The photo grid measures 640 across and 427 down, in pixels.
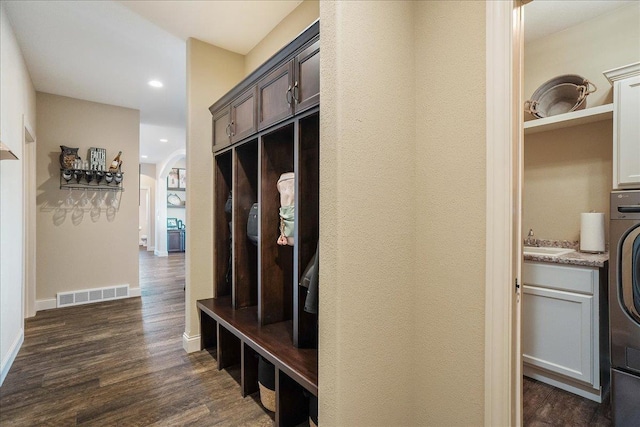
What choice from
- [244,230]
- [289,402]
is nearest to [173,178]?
[244,230]

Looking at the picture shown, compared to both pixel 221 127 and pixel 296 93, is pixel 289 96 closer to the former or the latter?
pixel 296 93

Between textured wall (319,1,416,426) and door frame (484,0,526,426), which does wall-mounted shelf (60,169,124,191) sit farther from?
door frame (484,0,526,426)

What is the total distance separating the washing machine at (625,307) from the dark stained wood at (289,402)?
5.94 feet

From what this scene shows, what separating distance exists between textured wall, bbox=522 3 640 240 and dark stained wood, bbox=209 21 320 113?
2.17 meters

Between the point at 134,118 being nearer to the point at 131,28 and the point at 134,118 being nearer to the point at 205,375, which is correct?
the point at 131,28

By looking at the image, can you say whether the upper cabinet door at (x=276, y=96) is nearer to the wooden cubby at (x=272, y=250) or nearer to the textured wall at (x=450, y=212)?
the wooden cubby at (x=272, y=250)

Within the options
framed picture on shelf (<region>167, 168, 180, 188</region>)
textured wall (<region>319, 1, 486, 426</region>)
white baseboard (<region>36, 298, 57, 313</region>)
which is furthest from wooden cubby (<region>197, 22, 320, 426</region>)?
framed picture on shelf (<region>167, 168, 180, 188</region>)

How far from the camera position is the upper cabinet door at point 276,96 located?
176 cm

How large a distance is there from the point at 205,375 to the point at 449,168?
2.28 meters

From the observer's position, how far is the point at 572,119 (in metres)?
2.28

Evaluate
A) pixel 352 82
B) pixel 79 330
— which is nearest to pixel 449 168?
pixel 352 82

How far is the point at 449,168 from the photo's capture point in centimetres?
129

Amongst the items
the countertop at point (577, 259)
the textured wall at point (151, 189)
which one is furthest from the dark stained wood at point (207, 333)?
the textured wall at point (151, 189)

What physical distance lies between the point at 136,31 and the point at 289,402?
3209 millimetres
